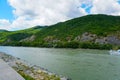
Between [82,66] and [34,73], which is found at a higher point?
[34,73]

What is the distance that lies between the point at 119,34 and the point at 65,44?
139 ft

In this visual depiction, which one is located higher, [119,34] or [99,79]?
[119,34]

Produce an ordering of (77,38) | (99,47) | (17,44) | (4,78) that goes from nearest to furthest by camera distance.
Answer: (4,78), (99,47), (77,38), (17,44)

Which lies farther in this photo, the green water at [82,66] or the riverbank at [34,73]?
the green water at [82,66]

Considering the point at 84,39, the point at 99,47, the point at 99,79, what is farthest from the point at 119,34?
the point at 99,79

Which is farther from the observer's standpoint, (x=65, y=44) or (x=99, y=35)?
(x=99, y=35)

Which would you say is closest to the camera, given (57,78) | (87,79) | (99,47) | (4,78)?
(4,78)

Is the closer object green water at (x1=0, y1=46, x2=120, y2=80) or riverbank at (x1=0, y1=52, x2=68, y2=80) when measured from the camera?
riverbank at (x1=0, y1=52, x2=68, y2=80)

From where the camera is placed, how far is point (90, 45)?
459 feet

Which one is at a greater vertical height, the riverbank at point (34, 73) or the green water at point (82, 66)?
the riverbank at point (34, 73)

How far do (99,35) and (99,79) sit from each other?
145 meters

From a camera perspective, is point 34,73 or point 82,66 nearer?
point 34,73

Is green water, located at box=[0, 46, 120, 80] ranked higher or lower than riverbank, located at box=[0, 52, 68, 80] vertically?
lower

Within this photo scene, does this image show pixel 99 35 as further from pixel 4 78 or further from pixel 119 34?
pixel 4 78
